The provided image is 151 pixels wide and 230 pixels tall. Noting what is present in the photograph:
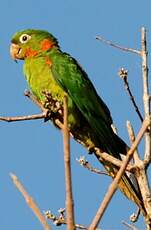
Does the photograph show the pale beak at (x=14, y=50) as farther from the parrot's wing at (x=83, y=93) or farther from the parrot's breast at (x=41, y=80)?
the parrot's wing at (x=83, y=93)

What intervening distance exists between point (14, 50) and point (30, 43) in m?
0.28

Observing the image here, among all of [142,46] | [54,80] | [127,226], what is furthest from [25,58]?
[127,226]

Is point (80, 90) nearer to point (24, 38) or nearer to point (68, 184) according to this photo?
point (24, 38)

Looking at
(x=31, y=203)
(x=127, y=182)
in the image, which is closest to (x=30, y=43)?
(x=127, y=182)

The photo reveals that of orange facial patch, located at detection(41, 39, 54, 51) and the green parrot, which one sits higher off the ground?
orange facial patch, located at detection(41, 39, 54, 51)

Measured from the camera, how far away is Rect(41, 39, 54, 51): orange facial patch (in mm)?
6391

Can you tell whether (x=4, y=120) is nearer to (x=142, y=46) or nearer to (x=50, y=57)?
(x=142, y=46)

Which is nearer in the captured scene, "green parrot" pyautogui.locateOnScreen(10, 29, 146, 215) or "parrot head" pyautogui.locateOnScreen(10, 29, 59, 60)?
"green parrot" pyautogui.locateOnScreen(10, 29, 146, 215)

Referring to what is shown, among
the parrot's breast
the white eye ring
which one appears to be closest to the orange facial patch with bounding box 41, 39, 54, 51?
the white eye ring

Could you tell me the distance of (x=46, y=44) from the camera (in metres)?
6.47

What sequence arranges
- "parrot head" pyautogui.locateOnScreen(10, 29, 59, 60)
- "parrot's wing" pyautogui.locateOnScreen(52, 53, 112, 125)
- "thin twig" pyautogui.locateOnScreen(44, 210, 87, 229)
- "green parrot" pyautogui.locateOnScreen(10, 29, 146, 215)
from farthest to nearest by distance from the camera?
1. "parrot head" pyautogui.locateOnScreen(10, 29, 59, 60)
2. "parrot's wing" pyautogui.locateOnScreen(52, 53, 112, 125)
3. "green parrot" pyautogui.locateOnScreen(10, 29, 146, 215)
4. "thin twig" pyautogui.locateOnScreen(44, 210, 87, 229)

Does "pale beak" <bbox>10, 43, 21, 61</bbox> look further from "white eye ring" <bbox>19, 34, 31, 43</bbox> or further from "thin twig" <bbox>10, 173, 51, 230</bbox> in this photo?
"thin twig" <bbox>10, 173, 51, 230</bbox>

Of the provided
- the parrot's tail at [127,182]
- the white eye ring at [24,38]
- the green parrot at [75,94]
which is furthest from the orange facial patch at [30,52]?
the parrot's tail at [127,182]

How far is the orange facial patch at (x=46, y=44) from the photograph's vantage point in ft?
21.0
